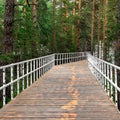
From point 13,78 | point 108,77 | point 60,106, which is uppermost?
point 108,77

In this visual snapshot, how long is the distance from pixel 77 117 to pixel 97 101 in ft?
8.89

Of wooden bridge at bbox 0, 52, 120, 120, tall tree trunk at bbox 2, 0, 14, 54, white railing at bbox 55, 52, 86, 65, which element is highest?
tall tree trunk at bbox 2, 0, 14, 54

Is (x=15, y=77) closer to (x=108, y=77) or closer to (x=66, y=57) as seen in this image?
(x=108, y=77)

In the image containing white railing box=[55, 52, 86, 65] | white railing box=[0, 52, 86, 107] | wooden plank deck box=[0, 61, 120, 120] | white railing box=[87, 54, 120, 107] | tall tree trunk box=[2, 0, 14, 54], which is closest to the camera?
wooden plank deck box=[0, 61, 120, 120]

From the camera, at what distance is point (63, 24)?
191 feet

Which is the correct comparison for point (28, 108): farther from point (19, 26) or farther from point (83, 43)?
point (83, 43)

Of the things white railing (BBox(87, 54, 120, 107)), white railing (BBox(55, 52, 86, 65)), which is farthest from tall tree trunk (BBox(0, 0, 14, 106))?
white railing (BBox(55, 52, 86, 65))

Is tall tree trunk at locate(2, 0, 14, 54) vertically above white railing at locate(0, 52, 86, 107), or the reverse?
tall tree trunk at locate(2, 0, 14, 54)

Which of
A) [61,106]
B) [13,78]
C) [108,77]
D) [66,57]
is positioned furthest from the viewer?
[66,57]

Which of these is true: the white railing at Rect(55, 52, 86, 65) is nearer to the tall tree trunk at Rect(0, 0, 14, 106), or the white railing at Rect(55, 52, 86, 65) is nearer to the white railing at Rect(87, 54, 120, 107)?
the white railing at Rect(87, 54, 120, 107)

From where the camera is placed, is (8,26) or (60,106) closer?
(60,106)

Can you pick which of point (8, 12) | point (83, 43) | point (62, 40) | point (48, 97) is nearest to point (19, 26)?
point (62, 40)

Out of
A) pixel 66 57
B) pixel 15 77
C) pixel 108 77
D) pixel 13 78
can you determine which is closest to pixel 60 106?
pixel 108 77

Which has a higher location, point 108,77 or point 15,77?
point 108,77
